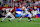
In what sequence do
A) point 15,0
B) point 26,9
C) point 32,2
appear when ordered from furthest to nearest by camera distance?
1. point 15,0
2. point 32,2
3. point 26,9

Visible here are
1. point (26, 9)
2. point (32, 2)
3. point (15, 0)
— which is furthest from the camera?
point (15, 0)

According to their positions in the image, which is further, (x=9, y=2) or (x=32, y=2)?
(x=9, y=2)

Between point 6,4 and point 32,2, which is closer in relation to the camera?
point 32,2

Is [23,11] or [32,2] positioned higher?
[32,2]

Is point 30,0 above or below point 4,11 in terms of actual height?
above

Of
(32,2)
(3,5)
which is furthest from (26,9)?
(3,5)

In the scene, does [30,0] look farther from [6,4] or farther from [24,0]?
[6,4]

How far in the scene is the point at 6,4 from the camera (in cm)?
885

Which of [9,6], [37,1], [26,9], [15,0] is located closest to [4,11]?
[9,6]

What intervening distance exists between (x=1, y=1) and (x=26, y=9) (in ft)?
8.43

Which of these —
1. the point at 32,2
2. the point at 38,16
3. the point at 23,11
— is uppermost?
the point at 32,2

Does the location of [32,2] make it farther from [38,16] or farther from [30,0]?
[38,16]

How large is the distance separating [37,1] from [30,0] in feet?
1.91

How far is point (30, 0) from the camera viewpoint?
848 centimetres
